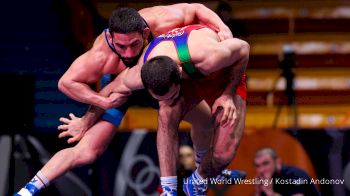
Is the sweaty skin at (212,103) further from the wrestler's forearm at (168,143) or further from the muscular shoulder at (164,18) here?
the muscular shoulder at (164,18)

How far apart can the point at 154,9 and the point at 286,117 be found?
2595 mm

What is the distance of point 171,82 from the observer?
365 cm

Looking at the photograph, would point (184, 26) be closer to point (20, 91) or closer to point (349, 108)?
point (20, 91)

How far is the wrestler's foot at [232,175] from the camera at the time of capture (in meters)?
5.02

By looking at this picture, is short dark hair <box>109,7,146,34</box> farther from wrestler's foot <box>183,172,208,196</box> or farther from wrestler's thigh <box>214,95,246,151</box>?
wrestler's foot <box>183,172,208,196</box>

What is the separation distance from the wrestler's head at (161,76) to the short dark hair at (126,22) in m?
0.38

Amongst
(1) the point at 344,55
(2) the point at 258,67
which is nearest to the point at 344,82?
(1) the point at 344,55

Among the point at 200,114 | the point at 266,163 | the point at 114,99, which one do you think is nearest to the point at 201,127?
the point at 200,114

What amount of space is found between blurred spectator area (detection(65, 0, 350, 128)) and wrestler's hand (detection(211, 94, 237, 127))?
311 centimetres

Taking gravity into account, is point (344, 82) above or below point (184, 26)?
below

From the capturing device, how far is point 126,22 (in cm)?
400

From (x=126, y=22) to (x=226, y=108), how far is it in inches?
31.6

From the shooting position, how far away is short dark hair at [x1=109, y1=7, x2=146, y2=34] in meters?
3.99

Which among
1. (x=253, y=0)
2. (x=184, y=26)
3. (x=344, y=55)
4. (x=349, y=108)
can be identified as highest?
(x=184, y=26)
